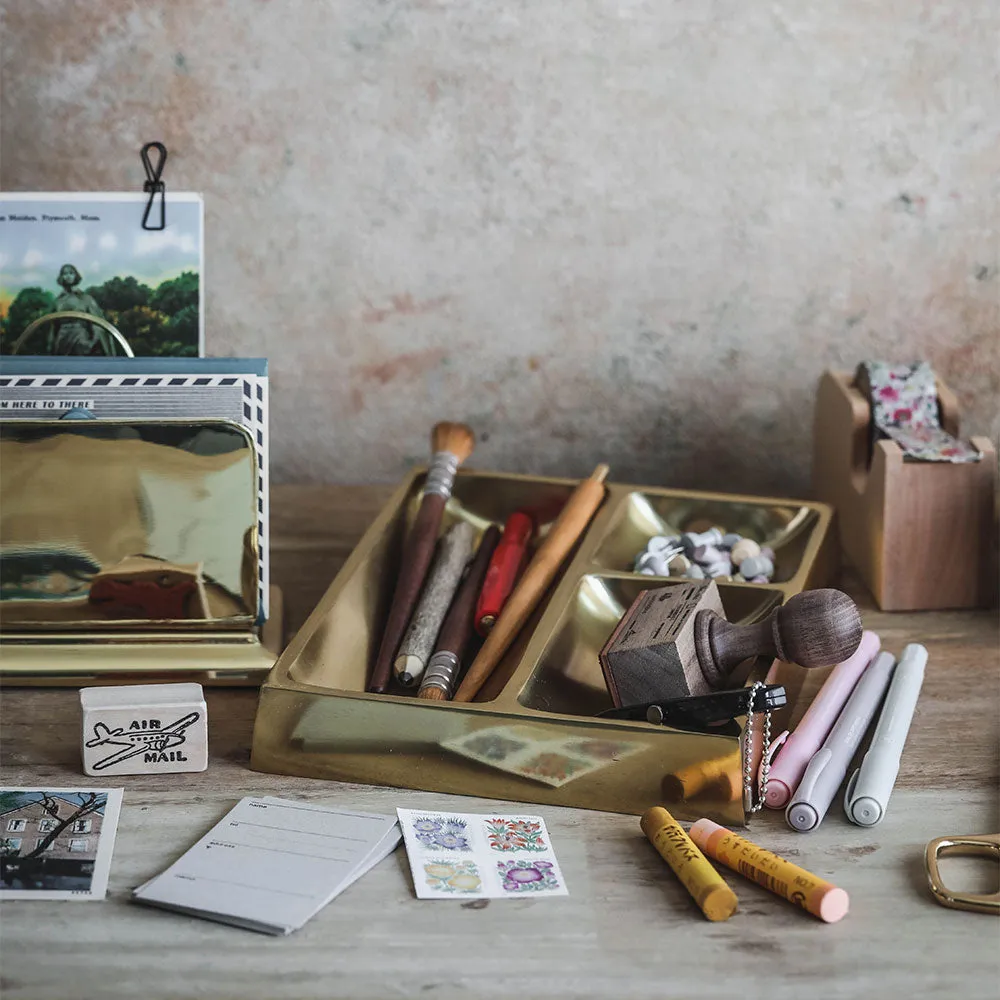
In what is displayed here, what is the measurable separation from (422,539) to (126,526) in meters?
0.28

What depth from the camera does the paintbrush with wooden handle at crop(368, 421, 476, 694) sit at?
1.12 meters

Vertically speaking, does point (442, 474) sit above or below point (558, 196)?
below

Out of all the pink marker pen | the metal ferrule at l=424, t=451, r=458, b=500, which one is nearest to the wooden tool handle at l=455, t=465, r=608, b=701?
the metal ferrule at l=424, t=451, r=458, b=500

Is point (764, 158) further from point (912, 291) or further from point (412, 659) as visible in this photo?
point (412, 659)

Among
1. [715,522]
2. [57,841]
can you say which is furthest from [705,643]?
[57,841]

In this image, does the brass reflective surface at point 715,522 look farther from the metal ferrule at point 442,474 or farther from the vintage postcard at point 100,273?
the vintage postcard at point 100,273

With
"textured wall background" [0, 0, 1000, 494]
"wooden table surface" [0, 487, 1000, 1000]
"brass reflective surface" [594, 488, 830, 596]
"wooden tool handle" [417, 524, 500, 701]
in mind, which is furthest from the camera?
"textured wall background" [0, 0, 1000, 494]

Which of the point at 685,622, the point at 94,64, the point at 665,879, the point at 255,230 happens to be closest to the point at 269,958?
the point at 665,879

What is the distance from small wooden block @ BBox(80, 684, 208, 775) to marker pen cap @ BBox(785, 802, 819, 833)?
1.44 ft

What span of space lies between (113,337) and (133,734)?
0.44 meters

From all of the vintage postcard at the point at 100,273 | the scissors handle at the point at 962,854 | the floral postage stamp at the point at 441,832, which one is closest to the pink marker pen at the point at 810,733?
the scissors handle at the point at 962,854

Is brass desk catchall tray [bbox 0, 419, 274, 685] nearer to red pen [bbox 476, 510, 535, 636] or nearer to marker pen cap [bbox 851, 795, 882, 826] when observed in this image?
red pen [bbox 476, 510, 535, 636]

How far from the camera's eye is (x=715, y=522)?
1359mm

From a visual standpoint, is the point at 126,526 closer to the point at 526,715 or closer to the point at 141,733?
the point at 141,733
